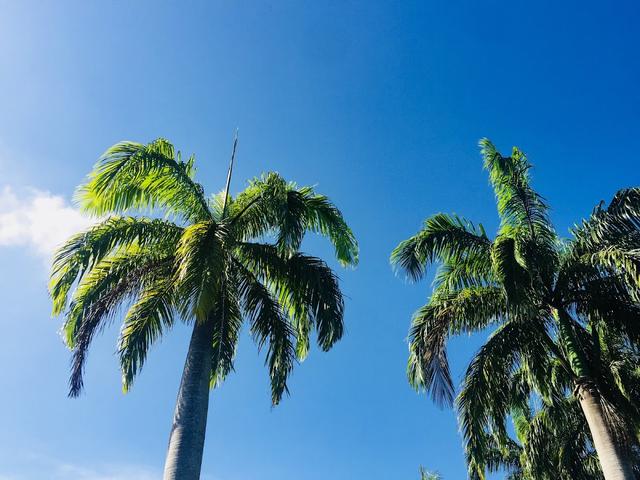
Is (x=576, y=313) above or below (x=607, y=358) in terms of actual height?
below

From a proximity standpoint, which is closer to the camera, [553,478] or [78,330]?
[78,330]

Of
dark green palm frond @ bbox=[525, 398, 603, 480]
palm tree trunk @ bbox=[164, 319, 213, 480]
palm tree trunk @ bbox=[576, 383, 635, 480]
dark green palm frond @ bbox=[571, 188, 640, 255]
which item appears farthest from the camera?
dark green palm frond @ bbox=[525, 398, 603, 480]

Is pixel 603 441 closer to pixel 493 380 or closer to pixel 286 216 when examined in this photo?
pixel 493 380

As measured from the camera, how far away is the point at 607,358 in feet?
64.0

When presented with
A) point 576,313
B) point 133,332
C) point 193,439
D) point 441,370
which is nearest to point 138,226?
point 133,332

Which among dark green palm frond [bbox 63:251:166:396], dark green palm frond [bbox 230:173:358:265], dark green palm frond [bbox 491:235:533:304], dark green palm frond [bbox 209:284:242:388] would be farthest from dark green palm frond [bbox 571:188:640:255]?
dark green palm frond [bbox 63:251:166:396]

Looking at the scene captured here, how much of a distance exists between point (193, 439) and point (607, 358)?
1427 centimetres

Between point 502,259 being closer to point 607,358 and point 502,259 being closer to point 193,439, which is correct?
point 193,439

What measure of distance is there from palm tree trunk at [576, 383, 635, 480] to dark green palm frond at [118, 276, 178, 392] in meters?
9.07

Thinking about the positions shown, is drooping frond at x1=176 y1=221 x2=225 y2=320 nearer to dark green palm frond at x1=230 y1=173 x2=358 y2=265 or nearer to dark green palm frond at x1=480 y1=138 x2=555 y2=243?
dark green palm frond at x1=230 y1=173 x2=358 y2=265

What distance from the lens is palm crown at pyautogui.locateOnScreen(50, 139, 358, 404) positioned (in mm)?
12664

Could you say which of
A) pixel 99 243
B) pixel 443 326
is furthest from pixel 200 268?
pixel 443 326

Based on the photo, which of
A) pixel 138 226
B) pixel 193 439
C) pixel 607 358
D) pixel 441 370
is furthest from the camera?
pixel 607 358

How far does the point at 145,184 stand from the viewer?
44.6ft
